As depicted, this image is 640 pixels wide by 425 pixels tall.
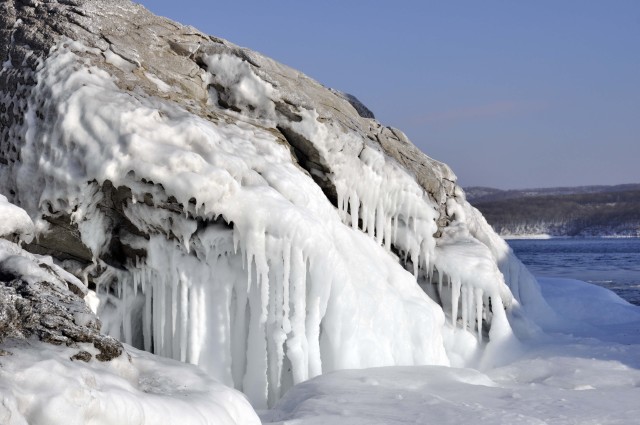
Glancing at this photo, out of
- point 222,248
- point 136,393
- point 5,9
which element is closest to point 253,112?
point 222,248

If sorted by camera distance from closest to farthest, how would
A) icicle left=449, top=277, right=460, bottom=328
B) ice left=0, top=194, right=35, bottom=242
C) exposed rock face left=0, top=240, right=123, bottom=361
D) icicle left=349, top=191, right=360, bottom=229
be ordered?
exposed rock face left=0, top=240, right=123, bottom=361, ice left=0, top=194, right=35, bottom=242, icicle left=349, top=191, right=360, bottom=229, icicle left=449, top=277, right=460, bottom=328

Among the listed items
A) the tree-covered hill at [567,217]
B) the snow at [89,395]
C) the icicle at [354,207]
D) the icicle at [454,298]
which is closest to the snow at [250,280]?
the icicle at [354,207]

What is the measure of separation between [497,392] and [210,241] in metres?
3.20

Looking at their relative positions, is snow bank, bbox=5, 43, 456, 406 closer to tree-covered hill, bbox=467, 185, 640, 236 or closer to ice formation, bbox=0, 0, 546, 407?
ice formation, bbox=0, 0, 546, 407

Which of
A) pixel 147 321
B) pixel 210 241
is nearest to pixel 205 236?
pixel 210 241

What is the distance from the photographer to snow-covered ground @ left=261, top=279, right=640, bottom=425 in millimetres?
6531

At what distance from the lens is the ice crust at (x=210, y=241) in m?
7.78

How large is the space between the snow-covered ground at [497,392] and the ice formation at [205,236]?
0.66 meters

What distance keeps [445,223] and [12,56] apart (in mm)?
6246

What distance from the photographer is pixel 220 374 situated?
26.1 feet

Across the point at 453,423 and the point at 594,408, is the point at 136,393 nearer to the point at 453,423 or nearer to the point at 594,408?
the point at 453,423

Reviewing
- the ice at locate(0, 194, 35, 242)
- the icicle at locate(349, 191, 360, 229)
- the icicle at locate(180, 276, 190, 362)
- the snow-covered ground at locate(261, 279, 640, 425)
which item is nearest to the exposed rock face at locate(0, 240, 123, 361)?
the ice at locate(0, 194, 35, 242)

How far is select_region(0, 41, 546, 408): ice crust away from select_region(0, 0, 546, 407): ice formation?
14mm

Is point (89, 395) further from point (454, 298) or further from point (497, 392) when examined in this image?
point (454, 298)
